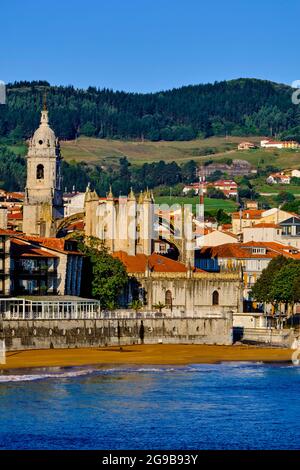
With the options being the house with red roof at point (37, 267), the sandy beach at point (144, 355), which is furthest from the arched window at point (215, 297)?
the sandy beach at point (144, 355)

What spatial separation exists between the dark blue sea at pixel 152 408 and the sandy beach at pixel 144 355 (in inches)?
97.9

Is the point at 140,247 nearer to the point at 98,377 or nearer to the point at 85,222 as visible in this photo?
the point at 85,222

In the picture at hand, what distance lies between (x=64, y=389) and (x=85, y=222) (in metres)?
52.0

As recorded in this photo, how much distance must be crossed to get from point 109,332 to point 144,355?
202 inches

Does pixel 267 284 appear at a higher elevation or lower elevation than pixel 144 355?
higher

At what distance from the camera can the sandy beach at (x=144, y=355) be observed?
85500 millimetres

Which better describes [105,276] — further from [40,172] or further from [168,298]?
[40,172]

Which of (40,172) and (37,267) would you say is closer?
(37,267)

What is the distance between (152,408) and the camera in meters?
68.6

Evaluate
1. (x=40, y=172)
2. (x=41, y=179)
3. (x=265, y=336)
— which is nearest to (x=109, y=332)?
(x=265, y=336)

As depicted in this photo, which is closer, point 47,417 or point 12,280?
point 47,417
